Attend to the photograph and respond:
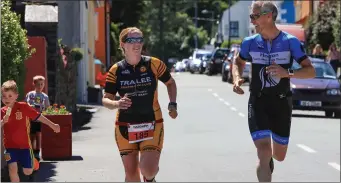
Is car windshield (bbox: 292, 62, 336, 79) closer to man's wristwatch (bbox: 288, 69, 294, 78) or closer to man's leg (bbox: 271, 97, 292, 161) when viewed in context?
man's leg (bbox: 271, 97, 292, 161)

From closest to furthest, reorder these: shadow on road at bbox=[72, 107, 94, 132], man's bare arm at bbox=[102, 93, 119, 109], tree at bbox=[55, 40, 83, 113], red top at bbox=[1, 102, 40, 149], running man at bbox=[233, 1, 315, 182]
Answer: running man at bbox=[233, 1, 315, 182]
man's bare arm at bbox=[102, 93, 119, 109]
red top at bbox=[1, 102, 40, 149]
tree at bbox=[55, 40, 83, 113]
shadow on road at bbox=[72, 107, 94, 132]

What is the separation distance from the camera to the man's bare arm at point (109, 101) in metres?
7.60

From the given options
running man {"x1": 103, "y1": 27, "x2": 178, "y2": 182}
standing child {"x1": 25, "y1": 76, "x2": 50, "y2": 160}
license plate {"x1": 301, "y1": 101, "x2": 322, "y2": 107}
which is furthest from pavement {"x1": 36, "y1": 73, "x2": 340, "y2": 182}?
running man {"x1": 103, "y1": 27, "x2": 178, "y2": 182}

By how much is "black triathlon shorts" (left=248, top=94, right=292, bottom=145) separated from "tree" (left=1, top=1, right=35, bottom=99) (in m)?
4.64

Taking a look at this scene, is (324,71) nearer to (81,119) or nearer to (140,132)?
(81,119)

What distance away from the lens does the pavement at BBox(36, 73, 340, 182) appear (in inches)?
545

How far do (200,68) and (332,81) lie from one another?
36.7 meters

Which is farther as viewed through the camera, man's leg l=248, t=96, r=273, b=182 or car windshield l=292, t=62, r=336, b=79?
car windshield l=292, t=62, r=336, b=79

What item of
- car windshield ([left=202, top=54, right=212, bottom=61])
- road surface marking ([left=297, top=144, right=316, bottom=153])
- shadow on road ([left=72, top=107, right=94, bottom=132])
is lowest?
car windshield ([left=202, top=54, right=212, bottom=61])

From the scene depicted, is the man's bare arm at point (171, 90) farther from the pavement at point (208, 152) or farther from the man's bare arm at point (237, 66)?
the pavement at point (208, 152)

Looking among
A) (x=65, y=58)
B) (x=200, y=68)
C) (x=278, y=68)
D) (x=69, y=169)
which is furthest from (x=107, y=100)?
(x=200, y=68)

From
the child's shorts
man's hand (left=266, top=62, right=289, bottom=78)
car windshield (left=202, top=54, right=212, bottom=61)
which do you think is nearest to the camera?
man's hand (left=266, top=62, right=289, bottom=78)

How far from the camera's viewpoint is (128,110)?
309 inches

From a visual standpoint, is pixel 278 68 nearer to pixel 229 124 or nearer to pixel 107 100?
pixel 107 100
